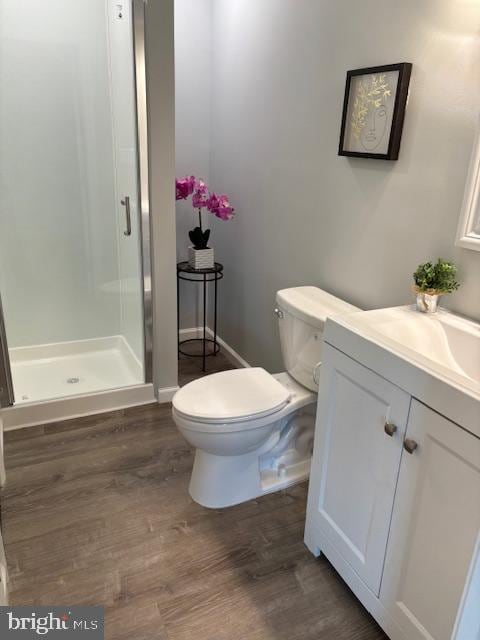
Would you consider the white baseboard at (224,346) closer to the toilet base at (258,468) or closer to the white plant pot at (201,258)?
the white plant pot at (201,258)

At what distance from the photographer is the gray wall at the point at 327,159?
1.54 metres

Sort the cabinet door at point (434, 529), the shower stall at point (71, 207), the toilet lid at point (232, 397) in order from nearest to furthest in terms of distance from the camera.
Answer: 1. the cabinet door at point (434, 529)
2. the toilet lid at point (232, 397)
3. the shower stall at point (71, 207)

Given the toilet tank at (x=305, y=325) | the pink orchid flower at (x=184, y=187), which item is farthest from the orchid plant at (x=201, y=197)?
the toilet tank at (x=305, y=325)

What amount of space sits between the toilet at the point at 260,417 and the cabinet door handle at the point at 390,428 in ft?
2.01

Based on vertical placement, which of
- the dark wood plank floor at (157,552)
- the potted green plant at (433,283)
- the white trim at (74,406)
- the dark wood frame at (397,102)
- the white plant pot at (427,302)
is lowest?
the dark wood plank floor at (157,552)

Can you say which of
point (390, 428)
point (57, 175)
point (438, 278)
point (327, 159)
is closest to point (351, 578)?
point (390, 428)

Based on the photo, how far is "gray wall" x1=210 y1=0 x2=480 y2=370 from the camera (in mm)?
1540

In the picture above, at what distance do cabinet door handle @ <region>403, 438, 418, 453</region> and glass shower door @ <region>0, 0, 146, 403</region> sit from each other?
177 centimetres

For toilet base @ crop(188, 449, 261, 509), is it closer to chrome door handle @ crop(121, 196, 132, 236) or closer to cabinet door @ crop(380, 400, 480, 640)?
cabinet door @ crop(380, 400, 480, 640)

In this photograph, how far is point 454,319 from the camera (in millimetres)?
1518

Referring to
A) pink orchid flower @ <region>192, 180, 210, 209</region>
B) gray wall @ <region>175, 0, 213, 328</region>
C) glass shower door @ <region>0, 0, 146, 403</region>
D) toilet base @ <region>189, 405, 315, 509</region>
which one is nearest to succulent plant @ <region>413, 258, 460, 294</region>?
toilet base @ <region>189, 405, 315, 509</region>

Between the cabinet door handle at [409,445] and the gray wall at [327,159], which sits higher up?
the gray wall at [327,159]

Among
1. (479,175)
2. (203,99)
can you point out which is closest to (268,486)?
(479,175)

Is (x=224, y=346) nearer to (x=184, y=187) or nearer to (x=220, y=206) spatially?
(x=220, y=206)
